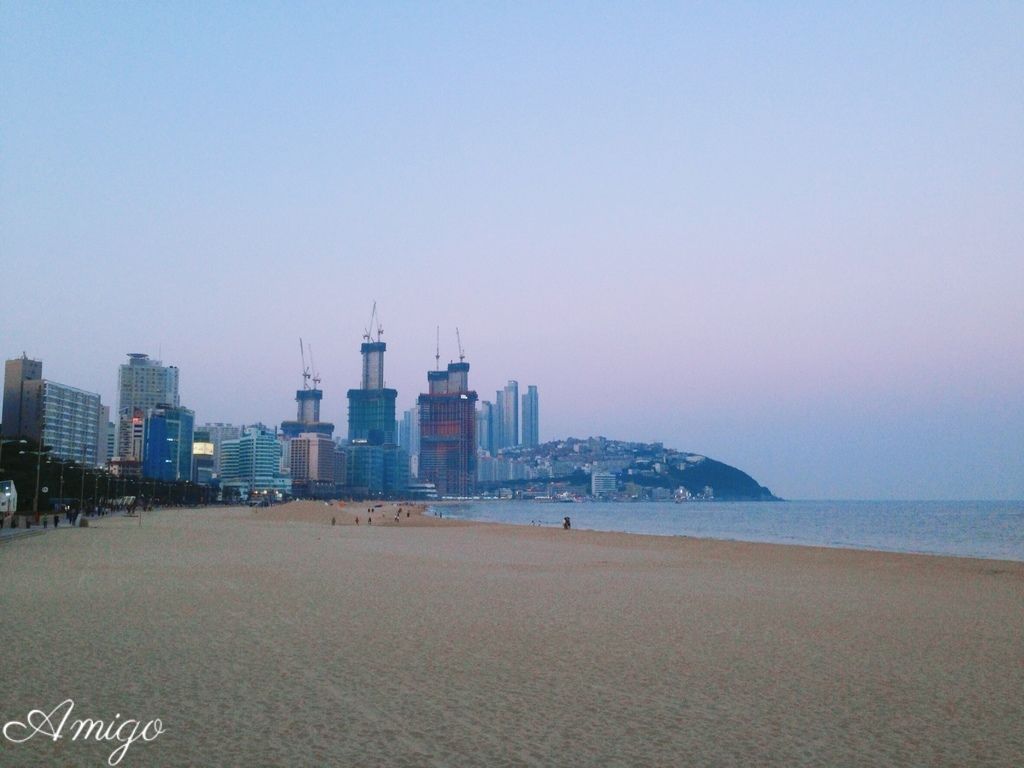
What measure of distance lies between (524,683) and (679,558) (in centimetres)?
2518

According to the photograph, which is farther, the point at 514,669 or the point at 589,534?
the point at 589,534

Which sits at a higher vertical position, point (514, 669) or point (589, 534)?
point (514, 669)

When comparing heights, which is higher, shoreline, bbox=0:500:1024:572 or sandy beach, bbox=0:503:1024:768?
sandy beach, bbox=0:503:1024:768

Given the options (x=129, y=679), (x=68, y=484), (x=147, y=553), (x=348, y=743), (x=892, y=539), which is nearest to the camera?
(x=348, y=743)

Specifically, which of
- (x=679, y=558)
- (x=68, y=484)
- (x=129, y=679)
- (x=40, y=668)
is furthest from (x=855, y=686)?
(x=68, y=484)

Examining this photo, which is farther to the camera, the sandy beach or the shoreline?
the shoreline

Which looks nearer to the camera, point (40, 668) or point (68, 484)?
point (40, 668)

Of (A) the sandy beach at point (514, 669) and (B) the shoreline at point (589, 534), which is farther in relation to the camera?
(B) the shoreline at point (589, 534)

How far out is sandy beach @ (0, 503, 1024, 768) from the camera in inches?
303

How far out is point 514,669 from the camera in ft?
36.4

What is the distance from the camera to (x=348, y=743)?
766cm

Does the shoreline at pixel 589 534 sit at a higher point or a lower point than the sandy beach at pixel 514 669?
lower

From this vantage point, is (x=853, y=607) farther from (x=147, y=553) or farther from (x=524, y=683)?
(x=147, y=553)

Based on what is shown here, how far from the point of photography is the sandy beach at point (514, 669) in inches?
303
